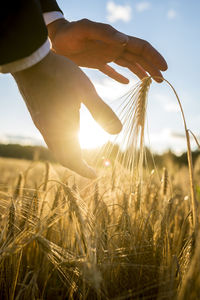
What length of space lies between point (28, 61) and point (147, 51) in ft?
1.83

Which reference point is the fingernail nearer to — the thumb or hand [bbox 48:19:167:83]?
hand [bbox 48:19:167:83]

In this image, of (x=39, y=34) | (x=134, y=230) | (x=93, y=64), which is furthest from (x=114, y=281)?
(x=93, y=64)

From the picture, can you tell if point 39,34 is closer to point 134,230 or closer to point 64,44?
point 64,44

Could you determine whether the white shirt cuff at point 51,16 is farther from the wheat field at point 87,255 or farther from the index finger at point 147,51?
the wheat field at point 87,255

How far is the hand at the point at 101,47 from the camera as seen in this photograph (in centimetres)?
104

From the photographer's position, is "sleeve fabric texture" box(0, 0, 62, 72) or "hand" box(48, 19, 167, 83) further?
"hand" box(48, 19, 167, 83)

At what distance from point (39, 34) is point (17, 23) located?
78 millimetres

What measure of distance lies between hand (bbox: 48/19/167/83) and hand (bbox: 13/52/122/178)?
0.27m

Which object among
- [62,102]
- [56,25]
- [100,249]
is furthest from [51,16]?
[100,249]

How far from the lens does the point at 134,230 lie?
1126mm

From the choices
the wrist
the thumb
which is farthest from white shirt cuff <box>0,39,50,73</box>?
the wrist

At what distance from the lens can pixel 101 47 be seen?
1204 millimetres

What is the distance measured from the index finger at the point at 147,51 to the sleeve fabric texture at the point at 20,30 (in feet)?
1.44

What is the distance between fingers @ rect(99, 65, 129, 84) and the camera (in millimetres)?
1404
